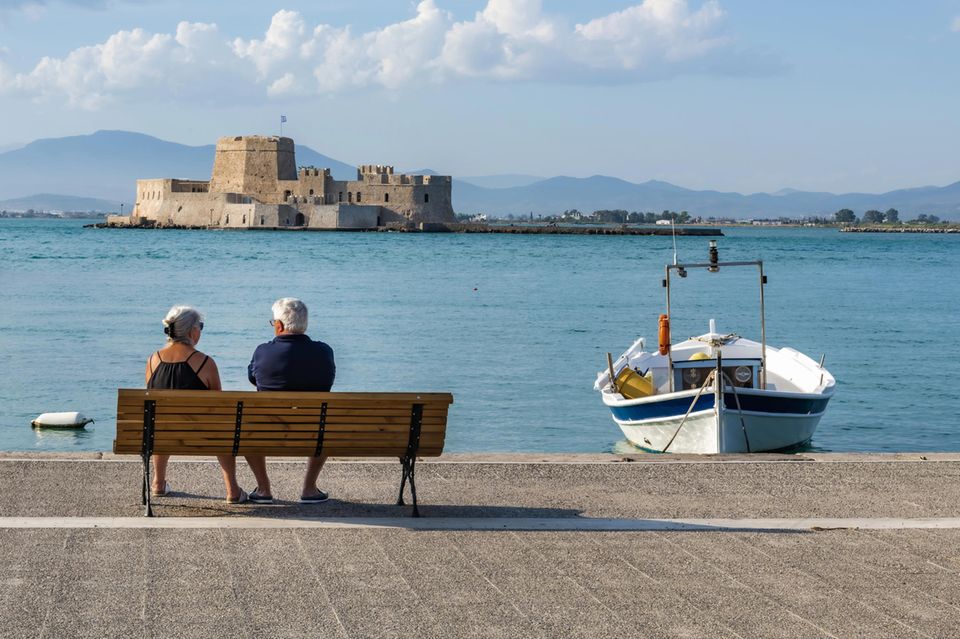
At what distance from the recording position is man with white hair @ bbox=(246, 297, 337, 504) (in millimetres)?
6473

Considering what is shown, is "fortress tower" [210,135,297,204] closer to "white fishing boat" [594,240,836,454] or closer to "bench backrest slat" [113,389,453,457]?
"white fishing boat" [594,240,836,454]

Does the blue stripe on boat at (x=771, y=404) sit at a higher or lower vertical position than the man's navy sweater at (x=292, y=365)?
lower

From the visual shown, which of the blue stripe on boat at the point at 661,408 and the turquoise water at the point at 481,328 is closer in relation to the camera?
the blue stripe on boat at the point at 661,408

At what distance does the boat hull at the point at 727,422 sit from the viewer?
11.7m

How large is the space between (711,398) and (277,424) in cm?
Answer: 630

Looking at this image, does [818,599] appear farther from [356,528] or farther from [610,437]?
[610,437]

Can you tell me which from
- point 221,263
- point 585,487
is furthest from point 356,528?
point 221,263

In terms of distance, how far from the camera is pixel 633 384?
13.2 metres

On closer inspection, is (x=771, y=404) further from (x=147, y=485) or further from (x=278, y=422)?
(x=147, y=485)

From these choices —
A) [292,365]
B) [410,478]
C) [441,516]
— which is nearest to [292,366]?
[292,365]

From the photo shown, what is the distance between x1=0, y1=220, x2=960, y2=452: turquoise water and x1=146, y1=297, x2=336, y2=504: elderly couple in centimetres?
688

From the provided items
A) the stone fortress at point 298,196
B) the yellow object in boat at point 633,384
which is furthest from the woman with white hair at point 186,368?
the stone fortress at point 298,196

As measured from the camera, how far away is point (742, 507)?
6.65 metres

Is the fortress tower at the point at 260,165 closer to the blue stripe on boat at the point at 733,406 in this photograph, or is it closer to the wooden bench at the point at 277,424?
the blue stripe on boat at the point at 733,406
